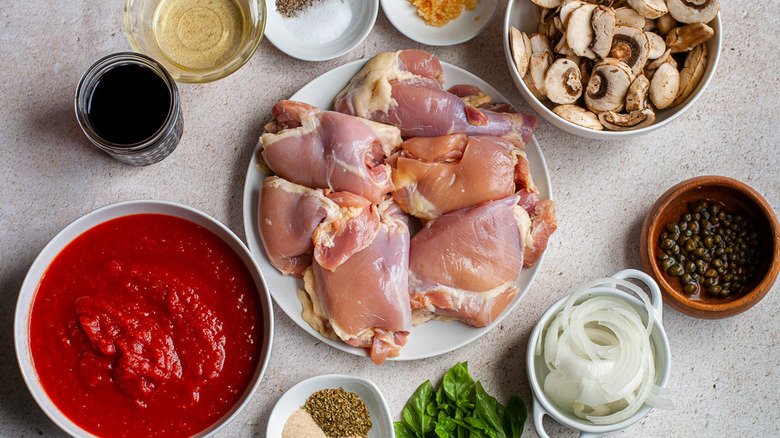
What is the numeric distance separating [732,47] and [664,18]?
0.42m

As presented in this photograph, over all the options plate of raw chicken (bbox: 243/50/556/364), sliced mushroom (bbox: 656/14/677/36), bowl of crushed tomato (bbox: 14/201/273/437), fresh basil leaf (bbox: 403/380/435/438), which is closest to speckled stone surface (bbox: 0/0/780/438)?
fresh basil leaf (bbox: 403/380/435/438)

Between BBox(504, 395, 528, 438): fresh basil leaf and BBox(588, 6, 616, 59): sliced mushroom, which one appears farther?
BBox(504, 395, 528, 438): fresh basil leaf

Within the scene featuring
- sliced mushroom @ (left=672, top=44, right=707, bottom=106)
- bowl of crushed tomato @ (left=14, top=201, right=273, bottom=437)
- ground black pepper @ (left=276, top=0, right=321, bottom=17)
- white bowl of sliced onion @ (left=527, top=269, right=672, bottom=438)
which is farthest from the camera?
ground black pepper @ (left=276, top=0, right=321, bottom=17)

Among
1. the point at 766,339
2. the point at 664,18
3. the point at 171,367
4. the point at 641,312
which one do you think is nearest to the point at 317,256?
the point at 171,367

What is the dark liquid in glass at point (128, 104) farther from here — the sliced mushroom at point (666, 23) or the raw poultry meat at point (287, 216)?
the sliced mushroom at point (666, 23)

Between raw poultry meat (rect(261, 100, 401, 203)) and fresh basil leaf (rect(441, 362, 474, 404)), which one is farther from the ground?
raw poultry meat (rect(261, 100, 401, 203))

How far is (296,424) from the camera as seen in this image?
2217mm

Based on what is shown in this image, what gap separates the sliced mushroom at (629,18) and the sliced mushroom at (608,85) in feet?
0.48

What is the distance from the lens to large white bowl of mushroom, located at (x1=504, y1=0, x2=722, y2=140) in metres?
2.16

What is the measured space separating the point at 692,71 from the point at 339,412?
1.71 metres

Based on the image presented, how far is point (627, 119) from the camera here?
2.18 metres

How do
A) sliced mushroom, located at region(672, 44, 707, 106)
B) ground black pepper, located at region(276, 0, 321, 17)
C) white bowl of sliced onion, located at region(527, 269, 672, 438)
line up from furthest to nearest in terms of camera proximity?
ground black pepper, located at region(276, 0, 321, 17), sliced mushroom, located at region(672, 44, 707, 106), white bowl of sliced onion, located at region(527, 269, 672, 438)

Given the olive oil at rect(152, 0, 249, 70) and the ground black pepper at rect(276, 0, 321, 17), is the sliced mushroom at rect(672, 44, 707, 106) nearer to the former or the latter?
the ground black pepper at rect(276, 0, 321, 17)

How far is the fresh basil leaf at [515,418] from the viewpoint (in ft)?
7.38
